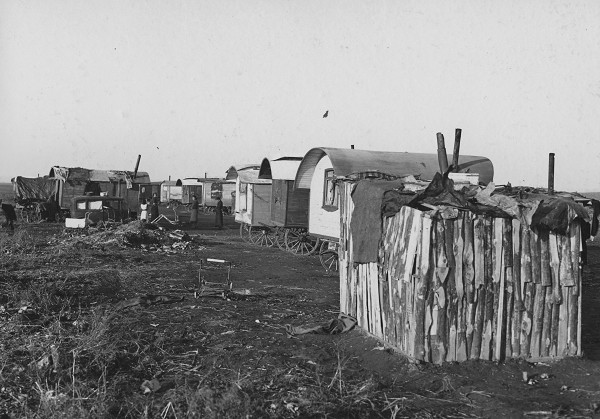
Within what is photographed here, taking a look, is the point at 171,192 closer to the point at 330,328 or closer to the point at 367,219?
the point at 330,328

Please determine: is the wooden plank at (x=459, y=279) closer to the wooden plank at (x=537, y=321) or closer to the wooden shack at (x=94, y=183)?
the wooden plank at (x=537, y=321)

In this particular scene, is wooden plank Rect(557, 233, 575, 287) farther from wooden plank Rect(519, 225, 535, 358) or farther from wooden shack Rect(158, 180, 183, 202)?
wooden shack Rect(158, 180, 183, 202)

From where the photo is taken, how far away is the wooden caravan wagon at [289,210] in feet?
59.7

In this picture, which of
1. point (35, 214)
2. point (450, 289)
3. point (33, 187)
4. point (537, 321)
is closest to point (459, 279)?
point (450, 289)

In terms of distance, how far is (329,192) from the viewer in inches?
620

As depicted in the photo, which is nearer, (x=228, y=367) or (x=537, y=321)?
(x=228, y=367)

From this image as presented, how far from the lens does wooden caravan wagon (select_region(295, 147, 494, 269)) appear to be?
15.3 meters

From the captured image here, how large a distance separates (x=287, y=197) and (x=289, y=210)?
433mm

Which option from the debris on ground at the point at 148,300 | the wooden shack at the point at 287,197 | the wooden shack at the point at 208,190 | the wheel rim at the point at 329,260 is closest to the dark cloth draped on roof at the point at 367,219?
the debris on ground at the point at 148,300

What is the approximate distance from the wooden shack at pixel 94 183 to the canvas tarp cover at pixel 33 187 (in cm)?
56

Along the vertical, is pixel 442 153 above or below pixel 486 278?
above

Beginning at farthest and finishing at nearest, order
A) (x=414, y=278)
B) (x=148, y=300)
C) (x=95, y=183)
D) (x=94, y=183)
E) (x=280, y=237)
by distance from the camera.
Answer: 1. (x=95, y=183)
2. (x=94, y=183)
3. (x=280, y=237)
4. (x=148, y=300)
5. (x=414, y=278)

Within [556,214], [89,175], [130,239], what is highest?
[89,175]

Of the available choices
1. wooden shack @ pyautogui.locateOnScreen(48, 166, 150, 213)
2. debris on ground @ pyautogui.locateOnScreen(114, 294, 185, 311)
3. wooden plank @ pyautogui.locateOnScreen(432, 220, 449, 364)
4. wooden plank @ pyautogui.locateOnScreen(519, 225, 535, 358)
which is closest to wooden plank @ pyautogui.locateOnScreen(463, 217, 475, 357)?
wooden plank @ pyautogui.locateOnScreen(432, 220, 449, 364)
